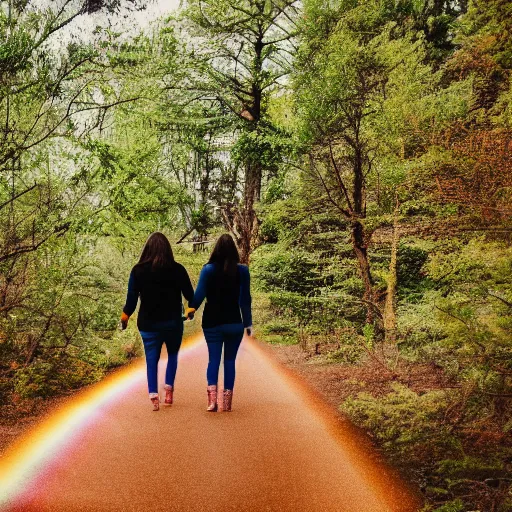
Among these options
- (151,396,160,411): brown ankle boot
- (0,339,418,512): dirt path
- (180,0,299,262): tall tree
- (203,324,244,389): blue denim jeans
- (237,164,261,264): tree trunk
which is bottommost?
(0,339,418,512): dirt path

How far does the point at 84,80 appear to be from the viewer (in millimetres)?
8109

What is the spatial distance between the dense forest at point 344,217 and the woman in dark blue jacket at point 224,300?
5.34 feet

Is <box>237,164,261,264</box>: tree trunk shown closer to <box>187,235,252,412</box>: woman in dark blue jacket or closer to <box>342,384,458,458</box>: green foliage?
<box>342,384,458,458</box>: green foliage

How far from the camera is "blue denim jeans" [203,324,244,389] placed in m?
4.93

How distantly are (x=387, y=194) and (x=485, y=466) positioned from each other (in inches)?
222

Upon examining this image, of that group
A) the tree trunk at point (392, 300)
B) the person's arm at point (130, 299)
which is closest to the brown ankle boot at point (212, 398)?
the person's arm at point (130, 299)

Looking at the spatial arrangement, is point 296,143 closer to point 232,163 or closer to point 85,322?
point 232,163

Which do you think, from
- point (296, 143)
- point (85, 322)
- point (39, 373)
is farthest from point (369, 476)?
point (296, 143)

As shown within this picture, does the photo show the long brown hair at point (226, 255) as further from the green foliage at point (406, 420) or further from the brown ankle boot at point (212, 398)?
the green foliage at point (406, 420)

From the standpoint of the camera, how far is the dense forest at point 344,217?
472cm

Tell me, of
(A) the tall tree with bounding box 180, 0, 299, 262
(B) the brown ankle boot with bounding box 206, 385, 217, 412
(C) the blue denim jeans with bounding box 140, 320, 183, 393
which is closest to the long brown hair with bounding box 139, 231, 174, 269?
(C) the blue denim jeans with bounding box 140, 320, 183, 393

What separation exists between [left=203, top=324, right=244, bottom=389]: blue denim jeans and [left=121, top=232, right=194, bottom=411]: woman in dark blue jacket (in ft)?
1.13

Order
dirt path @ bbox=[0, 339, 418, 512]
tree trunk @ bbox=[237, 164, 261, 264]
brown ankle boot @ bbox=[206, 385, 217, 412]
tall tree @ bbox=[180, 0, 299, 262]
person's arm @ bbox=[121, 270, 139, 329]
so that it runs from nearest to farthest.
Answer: dirt path @ bbox=[0, 339, 418, 512], person's arm @ bbox=[121, 270, 139, 329], brown ankle boot @ bbox=[206, 385, 217, 412], tall tree @ bbox=[180, 0, 299, 262], tree trunk @ bbox=[237, 164, 261, 264]

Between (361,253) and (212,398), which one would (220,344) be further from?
(361,253)
